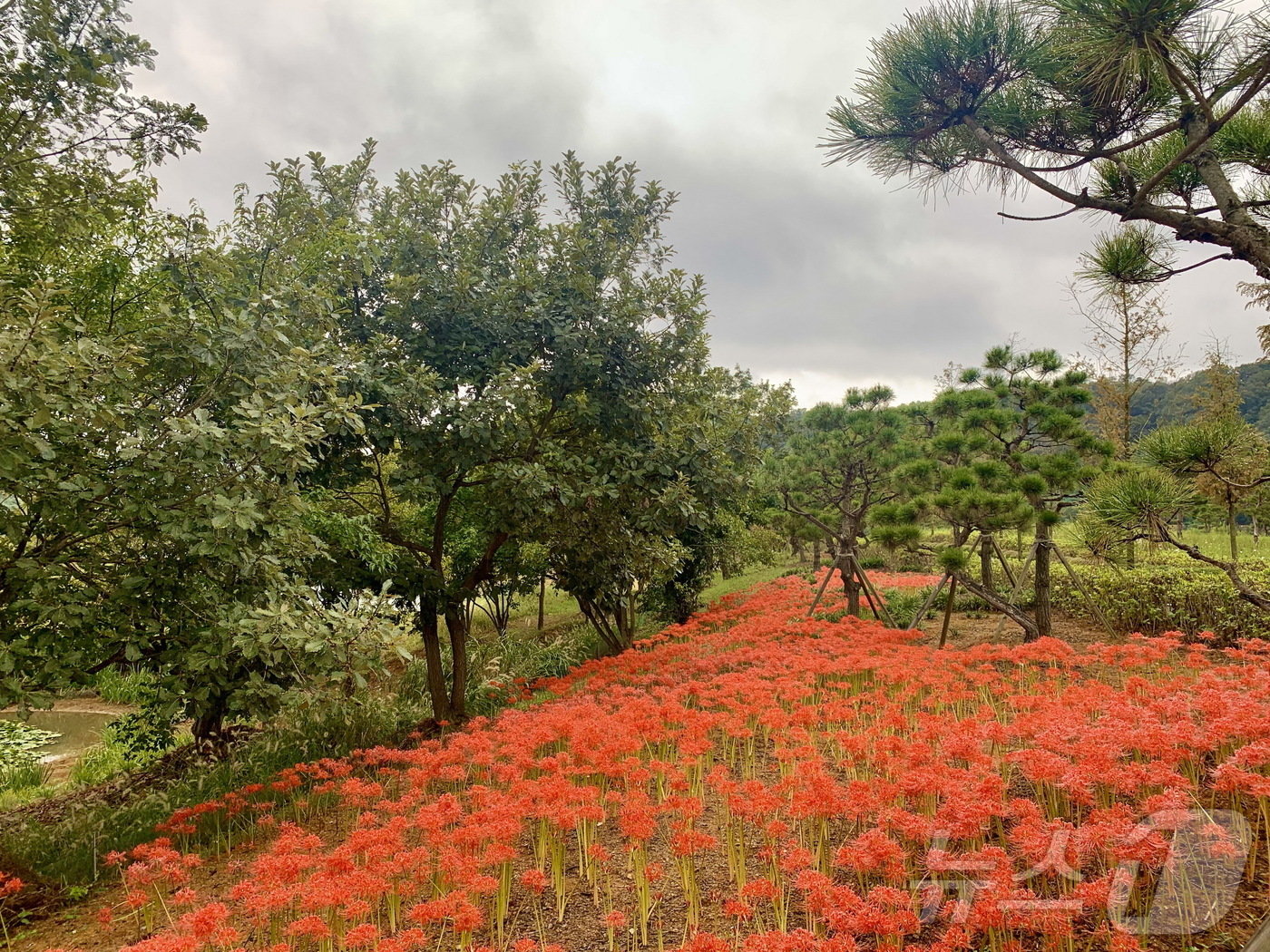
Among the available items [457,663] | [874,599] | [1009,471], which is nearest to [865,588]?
[874,599]

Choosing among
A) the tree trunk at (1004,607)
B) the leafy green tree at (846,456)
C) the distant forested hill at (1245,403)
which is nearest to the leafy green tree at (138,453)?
the tree trunk at (1004,607)

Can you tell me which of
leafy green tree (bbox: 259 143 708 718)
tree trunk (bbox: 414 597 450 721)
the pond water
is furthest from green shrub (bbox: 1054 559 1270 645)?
the pond water

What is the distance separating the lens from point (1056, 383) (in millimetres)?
10664

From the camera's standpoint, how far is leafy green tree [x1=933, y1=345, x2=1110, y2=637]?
30.7 feet

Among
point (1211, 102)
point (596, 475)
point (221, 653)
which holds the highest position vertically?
point (1211, 102)

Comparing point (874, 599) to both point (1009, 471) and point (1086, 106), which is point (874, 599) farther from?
point (1086, 106)

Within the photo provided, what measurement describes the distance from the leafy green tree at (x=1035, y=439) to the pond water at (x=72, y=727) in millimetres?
16886

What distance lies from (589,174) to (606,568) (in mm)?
5185

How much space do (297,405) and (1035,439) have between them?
34.8ft

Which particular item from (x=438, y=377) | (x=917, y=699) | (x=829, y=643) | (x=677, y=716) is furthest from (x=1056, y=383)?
(x=438, y=377)

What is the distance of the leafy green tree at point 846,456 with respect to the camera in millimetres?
13602

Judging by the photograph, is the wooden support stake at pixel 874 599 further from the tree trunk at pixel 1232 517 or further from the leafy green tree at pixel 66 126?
the leafy green tree at pixel 66 126

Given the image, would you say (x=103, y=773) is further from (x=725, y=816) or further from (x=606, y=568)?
(x=725, y=816)

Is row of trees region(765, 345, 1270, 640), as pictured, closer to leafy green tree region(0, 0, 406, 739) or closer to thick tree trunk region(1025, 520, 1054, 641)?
thick tree trunk region(1025, 520, 1054, 641)
